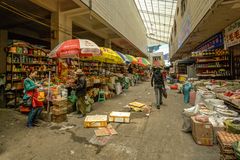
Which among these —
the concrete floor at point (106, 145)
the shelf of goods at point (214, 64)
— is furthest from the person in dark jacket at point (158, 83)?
the shelf of goods at point (214, 64)

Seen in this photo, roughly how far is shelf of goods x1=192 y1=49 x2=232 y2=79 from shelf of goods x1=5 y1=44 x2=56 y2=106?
8.93 m

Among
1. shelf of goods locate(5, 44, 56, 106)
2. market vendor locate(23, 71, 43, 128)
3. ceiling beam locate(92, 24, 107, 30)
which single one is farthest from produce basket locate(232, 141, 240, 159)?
ceiling beam locate(92, 24, 107, 30)

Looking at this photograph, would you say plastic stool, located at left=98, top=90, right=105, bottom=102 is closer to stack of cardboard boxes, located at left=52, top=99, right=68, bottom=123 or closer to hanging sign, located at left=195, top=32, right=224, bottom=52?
stack of cardboard boxes, located at left=52, top=99, right=68, bottom=123

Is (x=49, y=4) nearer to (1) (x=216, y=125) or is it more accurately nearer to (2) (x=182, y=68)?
(1) (x=216, y=125)

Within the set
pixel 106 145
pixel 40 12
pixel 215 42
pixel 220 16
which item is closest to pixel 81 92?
pixel 106 145

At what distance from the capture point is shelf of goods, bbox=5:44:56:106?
6.73 meters

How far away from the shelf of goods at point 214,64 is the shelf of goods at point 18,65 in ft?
29.3

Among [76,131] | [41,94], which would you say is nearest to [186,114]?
[76,131]

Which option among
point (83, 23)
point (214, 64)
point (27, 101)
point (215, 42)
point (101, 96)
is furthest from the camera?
point (83, 23)

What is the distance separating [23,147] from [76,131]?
4.05 ft

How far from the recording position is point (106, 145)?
3379 millimetres

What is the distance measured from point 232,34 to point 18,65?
32.1 ft

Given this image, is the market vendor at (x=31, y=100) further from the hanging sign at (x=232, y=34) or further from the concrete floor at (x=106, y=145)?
the hanging sign at (x=232, y=34)

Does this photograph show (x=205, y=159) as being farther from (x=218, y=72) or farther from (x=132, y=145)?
(x=218, y=72)
